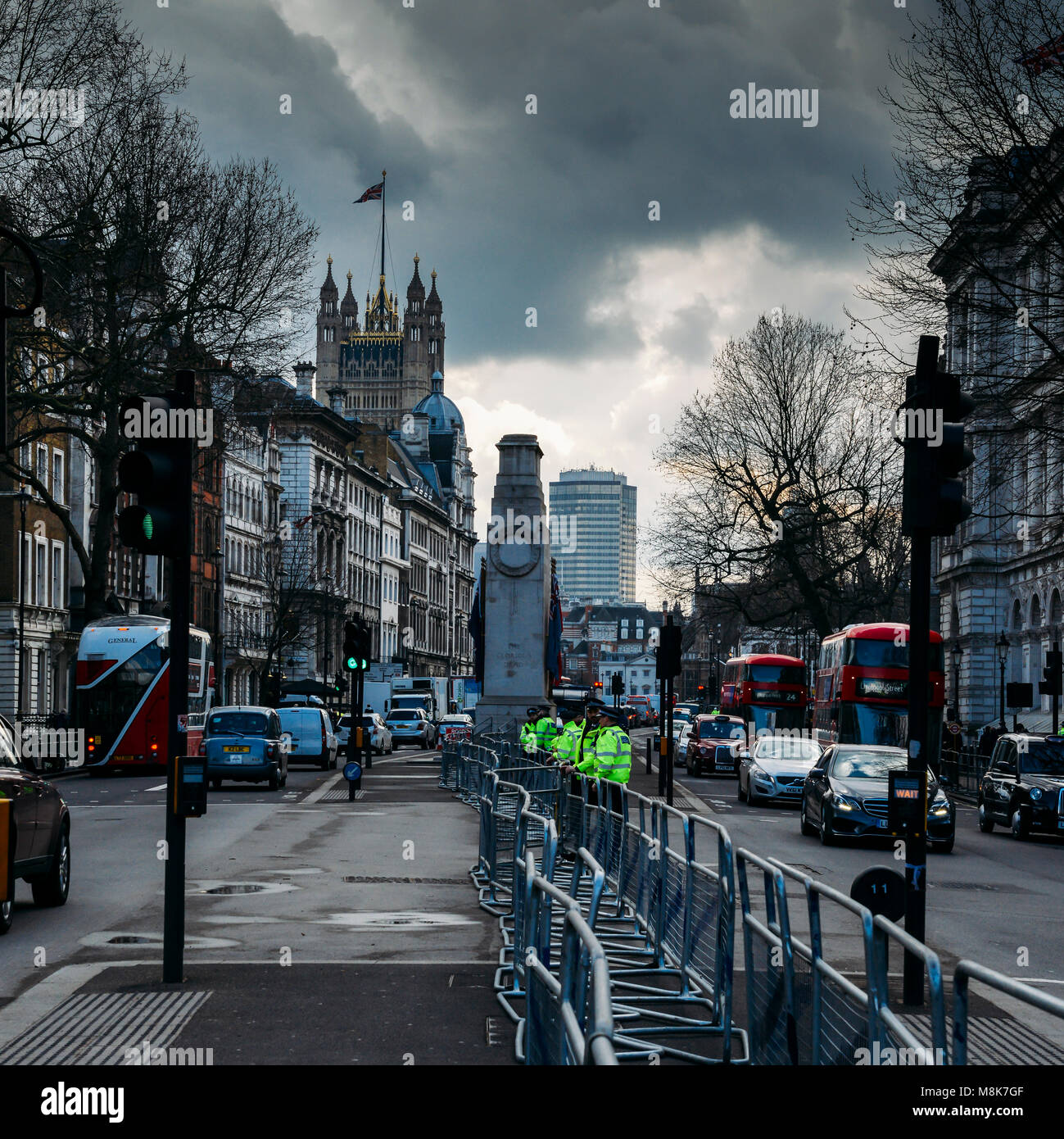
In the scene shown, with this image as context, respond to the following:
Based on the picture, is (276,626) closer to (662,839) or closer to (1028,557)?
(1028,557)

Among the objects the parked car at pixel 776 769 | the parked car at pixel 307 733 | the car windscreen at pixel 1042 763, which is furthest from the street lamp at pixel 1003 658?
the car windscreen at pixel 1042 763

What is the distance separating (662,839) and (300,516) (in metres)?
101

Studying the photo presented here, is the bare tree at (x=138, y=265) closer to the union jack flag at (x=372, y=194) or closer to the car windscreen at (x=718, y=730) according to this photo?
the car windscreen at (x=718, y=730)

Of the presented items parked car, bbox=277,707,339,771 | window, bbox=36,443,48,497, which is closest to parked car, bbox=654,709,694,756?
parked car, bbox=277,707,339,771

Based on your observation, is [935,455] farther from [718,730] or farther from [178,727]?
[718,730]

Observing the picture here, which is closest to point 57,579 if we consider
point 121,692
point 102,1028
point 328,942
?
point 121,692

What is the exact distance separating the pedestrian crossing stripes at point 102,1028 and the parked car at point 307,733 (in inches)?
1520

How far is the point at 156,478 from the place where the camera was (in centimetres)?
1086

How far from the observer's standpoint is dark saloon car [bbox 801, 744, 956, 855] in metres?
25.1

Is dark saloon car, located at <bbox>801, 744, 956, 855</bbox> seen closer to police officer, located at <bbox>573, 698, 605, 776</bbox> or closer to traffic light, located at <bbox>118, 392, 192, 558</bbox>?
police officer, located at <bbox>573, 698, 605, 776</bbox>

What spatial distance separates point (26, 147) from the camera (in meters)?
35.0

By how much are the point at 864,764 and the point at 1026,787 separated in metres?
4.37

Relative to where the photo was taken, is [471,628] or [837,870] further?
[471,628]
